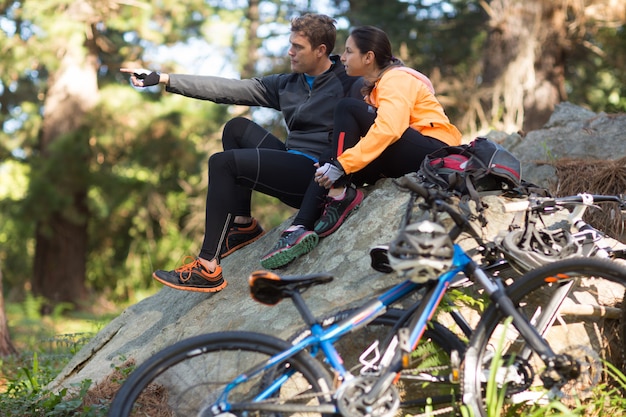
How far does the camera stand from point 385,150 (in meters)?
3.90

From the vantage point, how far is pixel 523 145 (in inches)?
225

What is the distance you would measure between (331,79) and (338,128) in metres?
0.59

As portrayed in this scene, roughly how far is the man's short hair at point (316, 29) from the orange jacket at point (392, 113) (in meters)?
0.53

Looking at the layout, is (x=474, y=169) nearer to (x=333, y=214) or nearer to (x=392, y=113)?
(x=392, y=113)

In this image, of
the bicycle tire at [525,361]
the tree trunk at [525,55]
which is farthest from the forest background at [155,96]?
the bicycle tire at [525,361]

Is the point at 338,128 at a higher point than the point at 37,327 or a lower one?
higher

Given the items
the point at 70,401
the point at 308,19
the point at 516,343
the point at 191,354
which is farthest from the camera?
the point at 308,19

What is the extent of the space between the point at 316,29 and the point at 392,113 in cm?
89

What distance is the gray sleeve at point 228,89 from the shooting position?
430 centimetres

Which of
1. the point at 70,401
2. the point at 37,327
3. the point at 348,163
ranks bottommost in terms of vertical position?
the point at 37,327

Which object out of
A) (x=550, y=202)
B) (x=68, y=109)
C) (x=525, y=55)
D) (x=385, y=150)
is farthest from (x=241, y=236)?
(x=68, y=109)

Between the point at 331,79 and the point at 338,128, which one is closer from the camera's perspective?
the point at 338,128


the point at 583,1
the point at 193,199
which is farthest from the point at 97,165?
the point at 583,1

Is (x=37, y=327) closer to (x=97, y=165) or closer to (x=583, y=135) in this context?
(x=97, y=165)
